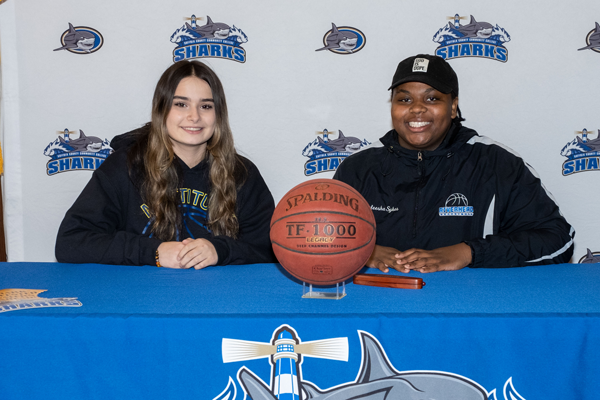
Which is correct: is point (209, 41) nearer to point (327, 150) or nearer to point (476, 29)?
point (327, 150)

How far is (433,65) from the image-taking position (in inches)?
77.1

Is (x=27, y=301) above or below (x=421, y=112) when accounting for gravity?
below

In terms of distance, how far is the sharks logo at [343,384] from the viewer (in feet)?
3.44

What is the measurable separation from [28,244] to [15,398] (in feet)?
6.62

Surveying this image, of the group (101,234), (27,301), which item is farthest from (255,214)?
(27,301)

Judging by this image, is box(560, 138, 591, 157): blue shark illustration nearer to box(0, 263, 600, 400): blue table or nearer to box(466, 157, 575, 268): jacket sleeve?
box(466, 157, 575, 268): jacket sleeve

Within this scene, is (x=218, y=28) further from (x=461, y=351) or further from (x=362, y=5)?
(x=461, y=351)

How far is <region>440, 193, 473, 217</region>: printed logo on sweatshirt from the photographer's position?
6.61ft

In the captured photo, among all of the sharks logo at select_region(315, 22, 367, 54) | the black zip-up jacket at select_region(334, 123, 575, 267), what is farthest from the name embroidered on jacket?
the sharks logo at select_region(315, 22, 367, 54)

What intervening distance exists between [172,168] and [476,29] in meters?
1.92

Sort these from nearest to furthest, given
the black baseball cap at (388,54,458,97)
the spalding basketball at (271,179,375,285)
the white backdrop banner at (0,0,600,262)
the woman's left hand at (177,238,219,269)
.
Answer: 1. the spalding basketball at (271,179,375,285)
2. the woman's left hand at (177,238,219,269)
3. the black baseball cap at (388,54,458,97)
4. the white backdrop banner at (0,0,600,262)

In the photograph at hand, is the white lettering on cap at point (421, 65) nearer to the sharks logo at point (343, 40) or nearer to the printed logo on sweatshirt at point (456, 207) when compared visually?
the printed logo on sweatshirt at point (456, 207)

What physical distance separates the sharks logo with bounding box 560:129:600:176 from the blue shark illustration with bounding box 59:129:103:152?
2777 millimetres

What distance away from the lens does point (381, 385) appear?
1.05m
